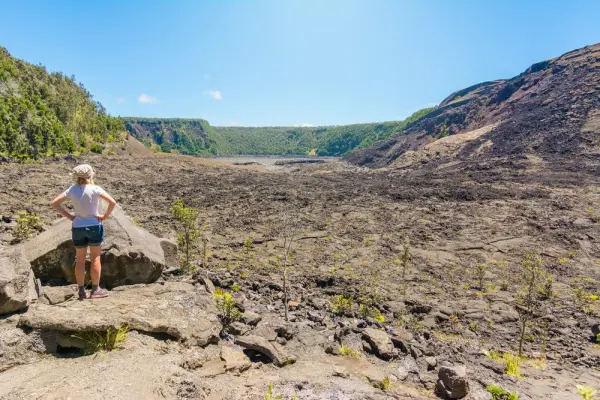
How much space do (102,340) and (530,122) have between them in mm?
48970

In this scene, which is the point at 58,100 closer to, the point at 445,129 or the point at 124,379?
the point at 124,379

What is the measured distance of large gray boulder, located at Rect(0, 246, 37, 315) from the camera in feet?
13.3

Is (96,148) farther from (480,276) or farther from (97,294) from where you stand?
(480,276)

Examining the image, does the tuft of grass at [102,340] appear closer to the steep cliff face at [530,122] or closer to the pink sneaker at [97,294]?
the pink sneaker at [97,294]

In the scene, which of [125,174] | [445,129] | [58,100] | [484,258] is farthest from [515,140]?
[58,100]

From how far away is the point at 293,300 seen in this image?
Result: 28.4 feet

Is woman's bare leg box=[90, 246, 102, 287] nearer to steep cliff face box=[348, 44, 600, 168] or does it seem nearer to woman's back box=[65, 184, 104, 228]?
woman's back box=[65, 184, 104, 228]

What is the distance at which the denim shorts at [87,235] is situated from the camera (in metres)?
4.68

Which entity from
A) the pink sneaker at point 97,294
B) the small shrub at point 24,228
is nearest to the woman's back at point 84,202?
the pink sneaker at point 97,294

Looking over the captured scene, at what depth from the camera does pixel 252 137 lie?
168m

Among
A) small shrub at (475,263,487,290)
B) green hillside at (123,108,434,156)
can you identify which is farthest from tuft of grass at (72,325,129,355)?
green hillside at (123,108,434,156)

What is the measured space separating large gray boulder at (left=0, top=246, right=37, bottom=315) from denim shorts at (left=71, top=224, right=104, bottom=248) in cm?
63

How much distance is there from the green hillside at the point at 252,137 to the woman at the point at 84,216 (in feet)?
372

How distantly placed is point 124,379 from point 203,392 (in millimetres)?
763
